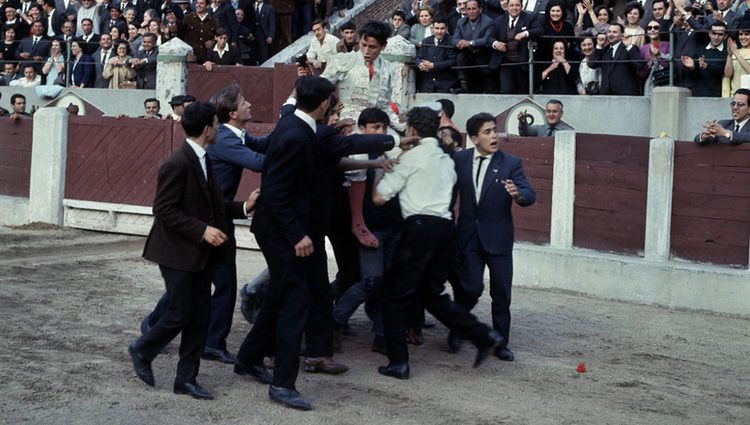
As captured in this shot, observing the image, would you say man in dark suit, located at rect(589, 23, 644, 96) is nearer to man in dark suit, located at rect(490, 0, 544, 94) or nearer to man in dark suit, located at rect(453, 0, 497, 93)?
man in dark suit, located at rect(490, 0, 544, 94)

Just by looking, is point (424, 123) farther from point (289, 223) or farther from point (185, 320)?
point (185, 320)

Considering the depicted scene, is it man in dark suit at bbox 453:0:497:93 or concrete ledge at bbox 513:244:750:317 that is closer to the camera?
concrete ledge at bbox 513:244:750:317

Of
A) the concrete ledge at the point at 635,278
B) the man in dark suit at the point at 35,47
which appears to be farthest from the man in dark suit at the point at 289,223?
the man in dark suit at the point at 35,47

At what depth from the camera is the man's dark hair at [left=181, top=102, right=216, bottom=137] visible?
6.40 m

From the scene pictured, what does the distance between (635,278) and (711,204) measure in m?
0.88

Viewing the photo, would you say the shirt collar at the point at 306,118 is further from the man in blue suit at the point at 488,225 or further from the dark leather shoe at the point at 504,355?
the dark leather shoe at the point at 504,355

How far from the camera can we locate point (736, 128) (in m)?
10.2

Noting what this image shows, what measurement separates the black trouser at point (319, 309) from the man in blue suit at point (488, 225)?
3.75ft

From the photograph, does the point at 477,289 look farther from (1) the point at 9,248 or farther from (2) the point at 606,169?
(1) the point at 9,248

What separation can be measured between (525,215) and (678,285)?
1746mm

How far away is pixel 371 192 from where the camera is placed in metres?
7.79

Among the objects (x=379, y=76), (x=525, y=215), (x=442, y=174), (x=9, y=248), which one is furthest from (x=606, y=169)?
(x=9, y=248)

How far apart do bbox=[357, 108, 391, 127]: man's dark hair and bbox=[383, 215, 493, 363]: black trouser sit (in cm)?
71

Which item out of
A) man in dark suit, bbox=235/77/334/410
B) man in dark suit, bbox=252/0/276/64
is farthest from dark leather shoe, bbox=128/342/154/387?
man in dark suit, bbox=252/0/276/64
